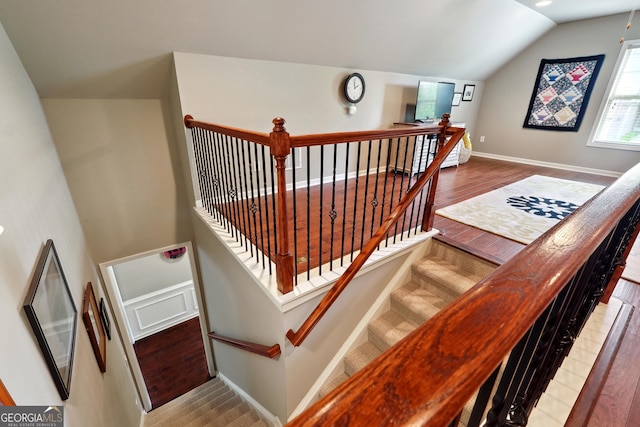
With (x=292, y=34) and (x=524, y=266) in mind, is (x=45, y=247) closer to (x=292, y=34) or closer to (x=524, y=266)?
(x=524, y=266)

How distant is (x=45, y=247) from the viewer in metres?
1.64

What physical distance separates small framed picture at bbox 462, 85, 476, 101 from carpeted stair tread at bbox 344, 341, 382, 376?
5159 millimetres

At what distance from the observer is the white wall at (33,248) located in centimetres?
109

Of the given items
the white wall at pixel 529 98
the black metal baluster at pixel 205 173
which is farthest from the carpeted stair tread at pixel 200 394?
the white wall at pixel 529 98

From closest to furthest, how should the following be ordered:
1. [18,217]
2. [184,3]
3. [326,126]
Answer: [18,217]
[184,3]
[326,126]

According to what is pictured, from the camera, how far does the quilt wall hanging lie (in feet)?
15.2

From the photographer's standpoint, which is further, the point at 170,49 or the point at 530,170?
the point at 530,170

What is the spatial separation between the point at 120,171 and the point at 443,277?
341 cm

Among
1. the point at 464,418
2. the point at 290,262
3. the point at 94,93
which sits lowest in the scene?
the point at 464,418

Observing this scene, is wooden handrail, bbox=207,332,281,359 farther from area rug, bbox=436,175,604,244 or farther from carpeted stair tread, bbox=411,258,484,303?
area rug, bbox=436,175,604,244

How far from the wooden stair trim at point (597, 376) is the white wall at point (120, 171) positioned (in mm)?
3744

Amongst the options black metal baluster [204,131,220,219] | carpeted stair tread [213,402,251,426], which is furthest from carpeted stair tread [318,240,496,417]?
black metal baluster [204,131,220,219]

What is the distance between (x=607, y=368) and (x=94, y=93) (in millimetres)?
4157

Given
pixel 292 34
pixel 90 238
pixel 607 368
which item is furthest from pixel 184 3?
pixel 607 368
